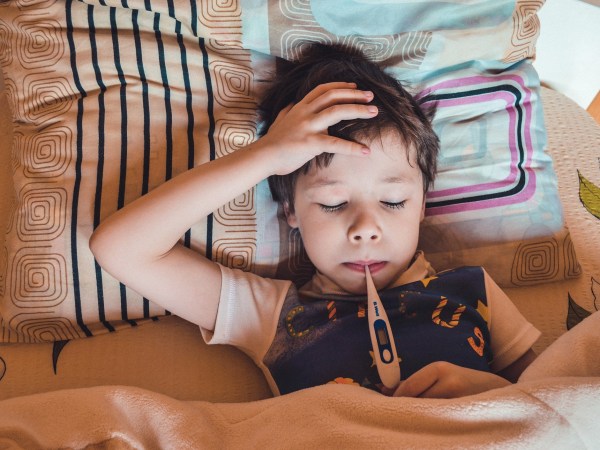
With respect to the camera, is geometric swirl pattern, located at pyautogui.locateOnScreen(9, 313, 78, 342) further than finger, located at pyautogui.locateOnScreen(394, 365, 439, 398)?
Yes

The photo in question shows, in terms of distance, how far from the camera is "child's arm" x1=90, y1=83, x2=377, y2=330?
880 mm

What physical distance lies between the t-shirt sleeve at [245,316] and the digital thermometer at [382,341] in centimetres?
15

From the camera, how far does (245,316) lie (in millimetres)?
947

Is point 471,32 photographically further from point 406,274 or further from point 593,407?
point 593,407

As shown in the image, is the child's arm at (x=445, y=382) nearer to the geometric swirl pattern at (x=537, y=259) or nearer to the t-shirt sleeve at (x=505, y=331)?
the t-shirt sleeve at (x=505, y=331)

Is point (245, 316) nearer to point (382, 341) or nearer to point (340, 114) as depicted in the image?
point (382, 341)

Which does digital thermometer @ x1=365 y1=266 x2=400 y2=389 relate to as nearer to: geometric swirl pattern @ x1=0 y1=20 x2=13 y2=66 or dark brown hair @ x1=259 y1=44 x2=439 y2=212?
dark brown hair @ x1=259 y1=44 x2=439 y2=212

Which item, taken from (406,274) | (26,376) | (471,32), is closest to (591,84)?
(471,32)

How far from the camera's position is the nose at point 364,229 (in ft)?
2.90

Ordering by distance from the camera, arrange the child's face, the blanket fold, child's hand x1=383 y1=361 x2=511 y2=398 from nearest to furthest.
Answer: the blanket fold
child's hand x1=383 y1=361 x2=511 y2=398
the child's face

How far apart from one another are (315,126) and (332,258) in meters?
0.20

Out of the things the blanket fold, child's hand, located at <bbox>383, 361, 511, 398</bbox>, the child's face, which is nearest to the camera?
the blanket fold

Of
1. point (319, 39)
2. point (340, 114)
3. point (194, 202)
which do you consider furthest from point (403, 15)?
point (194, 202)

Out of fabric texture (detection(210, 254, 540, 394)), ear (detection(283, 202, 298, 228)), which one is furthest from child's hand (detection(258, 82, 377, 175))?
fabric texture (detection(210, 254, 540, 394))
